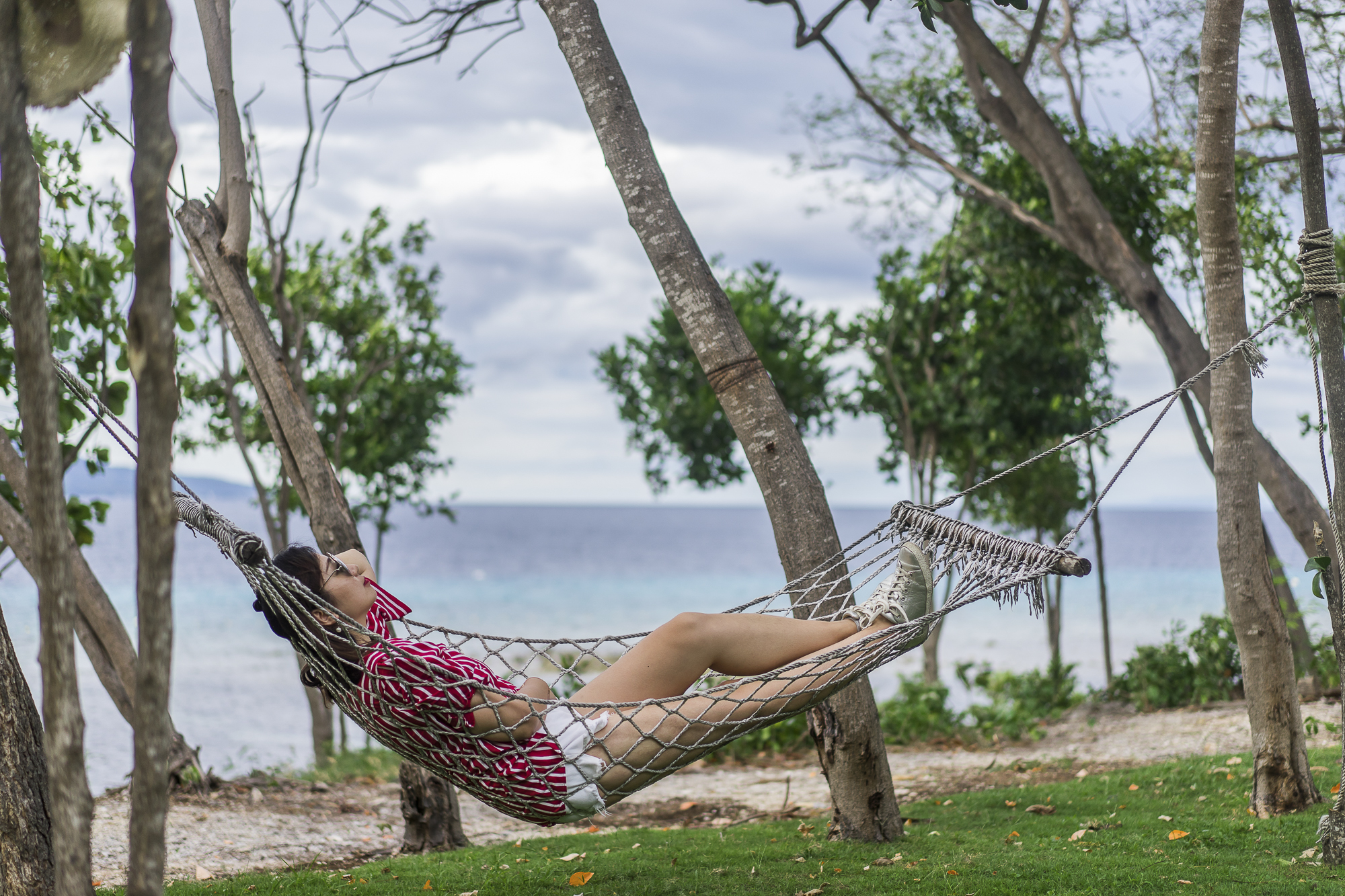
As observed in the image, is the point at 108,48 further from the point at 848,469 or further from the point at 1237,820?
the point at 848,469

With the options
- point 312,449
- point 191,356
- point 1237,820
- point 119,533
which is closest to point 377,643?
point 312,449

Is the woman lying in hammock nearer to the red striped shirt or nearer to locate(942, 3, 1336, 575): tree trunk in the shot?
the red striped shirt

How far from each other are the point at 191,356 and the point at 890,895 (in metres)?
4.79

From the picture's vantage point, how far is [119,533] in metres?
43.8

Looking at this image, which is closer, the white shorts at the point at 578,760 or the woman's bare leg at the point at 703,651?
the white shorts at the point at 578,760

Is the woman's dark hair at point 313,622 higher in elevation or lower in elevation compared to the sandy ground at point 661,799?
higher

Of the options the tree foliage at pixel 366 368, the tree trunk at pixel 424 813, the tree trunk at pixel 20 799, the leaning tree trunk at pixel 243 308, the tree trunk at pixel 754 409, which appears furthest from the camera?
the tree foliage at pixel 366 368

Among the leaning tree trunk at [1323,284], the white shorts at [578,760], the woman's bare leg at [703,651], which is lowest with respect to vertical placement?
the white shorts at [578,760]

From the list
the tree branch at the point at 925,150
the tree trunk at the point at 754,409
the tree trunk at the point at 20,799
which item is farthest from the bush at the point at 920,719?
the tree trunk at the point at 20,799

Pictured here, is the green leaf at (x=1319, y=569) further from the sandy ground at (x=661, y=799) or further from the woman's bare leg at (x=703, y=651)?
the sandy ground at (x=661, y=799)

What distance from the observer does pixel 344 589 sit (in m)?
2.07

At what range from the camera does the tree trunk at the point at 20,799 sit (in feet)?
5.77

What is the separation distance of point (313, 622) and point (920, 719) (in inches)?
146

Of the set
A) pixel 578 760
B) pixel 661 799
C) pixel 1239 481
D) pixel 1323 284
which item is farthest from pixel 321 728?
pixel 1323 284
